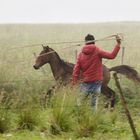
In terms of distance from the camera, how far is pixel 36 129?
9.98 m

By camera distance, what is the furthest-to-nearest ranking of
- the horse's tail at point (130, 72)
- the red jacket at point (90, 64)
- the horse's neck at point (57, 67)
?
the horse's neck at point (57, 67) → the horse's tail at point (130, 72) → the red jacket at point (90, 64)

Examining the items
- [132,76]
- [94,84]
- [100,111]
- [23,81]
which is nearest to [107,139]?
[100,111]

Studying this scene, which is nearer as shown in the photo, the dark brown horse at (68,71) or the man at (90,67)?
the man at (90,67)

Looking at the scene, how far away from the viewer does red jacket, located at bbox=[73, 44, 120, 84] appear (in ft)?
38.1

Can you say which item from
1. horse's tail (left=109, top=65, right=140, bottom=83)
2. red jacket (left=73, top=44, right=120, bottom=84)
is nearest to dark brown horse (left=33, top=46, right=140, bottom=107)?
horse's tail (left=109, top=65, right=140, bottom=83)

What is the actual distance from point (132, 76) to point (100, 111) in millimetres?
4514

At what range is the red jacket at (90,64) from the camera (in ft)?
38.1

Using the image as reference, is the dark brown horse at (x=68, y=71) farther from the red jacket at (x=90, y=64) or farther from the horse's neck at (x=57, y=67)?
the red jacket at (x=90, y=64)

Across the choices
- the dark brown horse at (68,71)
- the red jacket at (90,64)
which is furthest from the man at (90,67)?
the dark brown horse at (68,71)

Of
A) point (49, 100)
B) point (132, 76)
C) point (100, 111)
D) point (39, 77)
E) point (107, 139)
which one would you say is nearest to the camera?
point (107, 139)

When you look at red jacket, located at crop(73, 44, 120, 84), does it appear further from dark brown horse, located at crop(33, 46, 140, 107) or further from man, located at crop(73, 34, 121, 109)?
dark brown horse, located at crop(33, 46, 140, 107)

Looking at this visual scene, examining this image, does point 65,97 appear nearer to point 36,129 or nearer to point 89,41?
point 36,129

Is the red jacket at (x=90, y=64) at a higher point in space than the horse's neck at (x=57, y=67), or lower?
higher

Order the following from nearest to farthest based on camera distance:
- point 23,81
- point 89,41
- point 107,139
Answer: point 107,139
point 89,41
point 23,81
